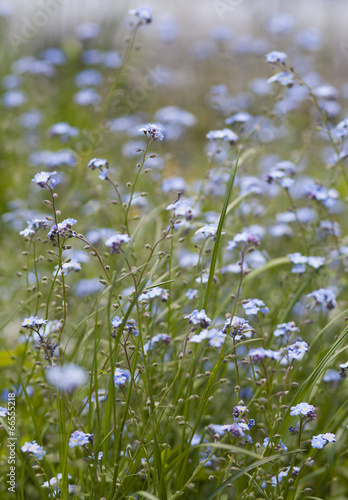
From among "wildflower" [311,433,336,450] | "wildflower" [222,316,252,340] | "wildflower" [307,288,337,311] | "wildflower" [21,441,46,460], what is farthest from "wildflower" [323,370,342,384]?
"wildflower" [21,441,46,460]

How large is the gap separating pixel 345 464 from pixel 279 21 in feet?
15.5

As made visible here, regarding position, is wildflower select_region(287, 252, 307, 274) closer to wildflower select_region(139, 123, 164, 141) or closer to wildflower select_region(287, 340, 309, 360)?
wildflower select_region(287, 340, 309, 360)

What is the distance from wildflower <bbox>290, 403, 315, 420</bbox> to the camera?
82.2 inches

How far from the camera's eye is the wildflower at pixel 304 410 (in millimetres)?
2088

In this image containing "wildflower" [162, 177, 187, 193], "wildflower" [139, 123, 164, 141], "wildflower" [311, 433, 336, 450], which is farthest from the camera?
"wildflower" [162, 177, 187, 193]

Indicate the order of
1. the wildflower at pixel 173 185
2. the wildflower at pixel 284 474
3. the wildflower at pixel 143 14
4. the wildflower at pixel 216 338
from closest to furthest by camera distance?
1. the wildflower at pixel 216 338
2. the wildflower at pixel 284 474
3. the wildflower at pixel 143 14
4. the wildflower at pixel 173 185

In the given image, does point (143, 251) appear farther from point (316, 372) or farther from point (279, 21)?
point (279, 21)

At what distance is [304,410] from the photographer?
209 cm

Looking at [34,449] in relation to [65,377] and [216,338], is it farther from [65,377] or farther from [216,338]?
[216,338]

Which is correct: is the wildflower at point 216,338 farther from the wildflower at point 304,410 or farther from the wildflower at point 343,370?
the wildflower at point 343,370

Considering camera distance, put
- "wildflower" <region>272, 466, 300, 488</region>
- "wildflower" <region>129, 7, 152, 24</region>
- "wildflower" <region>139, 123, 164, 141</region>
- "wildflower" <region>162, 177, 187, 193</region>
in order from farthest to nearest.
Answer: "wildflower" <region>162, 177, 187, 193</region> → "wildflower" <region>129, 7, 152, 24</region> → "wildflower" <region>139, 123, 164, 141</region> → "wildflower" <region>272, 466, 300, 488</region>

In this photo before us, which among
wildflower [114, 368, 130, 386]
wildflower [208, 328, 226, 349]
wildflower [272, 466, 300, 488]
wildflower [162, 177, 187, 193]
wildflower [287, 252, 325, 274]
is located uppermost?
wildflower [162, 177, 187, 193]

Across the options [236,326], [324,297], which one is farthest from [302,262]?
[236,326]

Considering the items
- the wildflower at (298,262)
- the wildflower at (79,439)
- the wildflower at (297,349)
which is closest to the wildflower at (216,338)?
the wildflower at (297,349)
